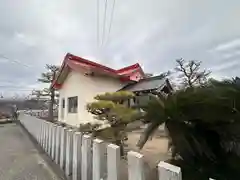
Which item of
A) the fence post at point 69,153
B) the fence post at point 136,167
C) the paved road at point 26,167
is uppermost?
the fence post at point 136,167

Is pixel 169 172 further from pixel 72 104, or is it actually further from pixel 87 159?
pixel 72 104

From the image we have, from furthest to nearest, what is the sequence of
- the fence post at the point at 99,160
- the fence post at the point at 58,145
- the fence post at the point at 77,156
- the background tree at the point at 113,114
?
1. the background tree at the point at 113,114
2. the fence post at the point at 58,145
3. the fence post at the point at 77,156
4. the fence post at the point at 99,160

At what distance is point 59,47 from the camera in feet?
49.4

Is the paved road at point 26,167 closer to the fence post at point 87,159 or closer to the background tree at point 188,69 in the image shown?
the fence post at point 87,159

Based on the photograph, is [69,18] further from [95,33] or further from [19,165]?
[19,165]

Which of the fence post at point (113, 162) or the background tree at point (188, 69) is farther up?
the background tree at point (188, 69)

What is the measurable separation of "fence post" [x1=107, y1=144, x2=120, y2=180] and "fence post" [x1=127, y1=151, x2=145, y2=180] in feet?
0.88

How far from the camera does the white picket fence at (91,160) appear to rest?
1588 mm

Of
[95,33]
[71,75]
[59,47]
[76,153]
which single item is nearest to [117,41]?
[95,33]

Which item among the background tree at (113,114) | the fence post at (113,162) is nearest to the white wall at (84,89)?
the background tree at (113,114)

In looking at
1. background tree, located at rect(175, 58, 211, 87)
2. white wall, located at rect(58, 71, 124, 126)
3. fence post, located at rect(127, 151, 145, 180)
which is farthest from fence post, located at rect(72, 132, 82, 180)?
background tree, located at rect(175, 58, 211, 87)

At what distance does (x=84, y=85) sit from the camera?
11.6 metres

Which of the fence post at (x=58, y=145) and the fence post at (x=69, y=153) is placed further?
the fence post at (x=58, y=145)

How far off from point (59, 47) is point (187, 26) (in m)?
9.03
